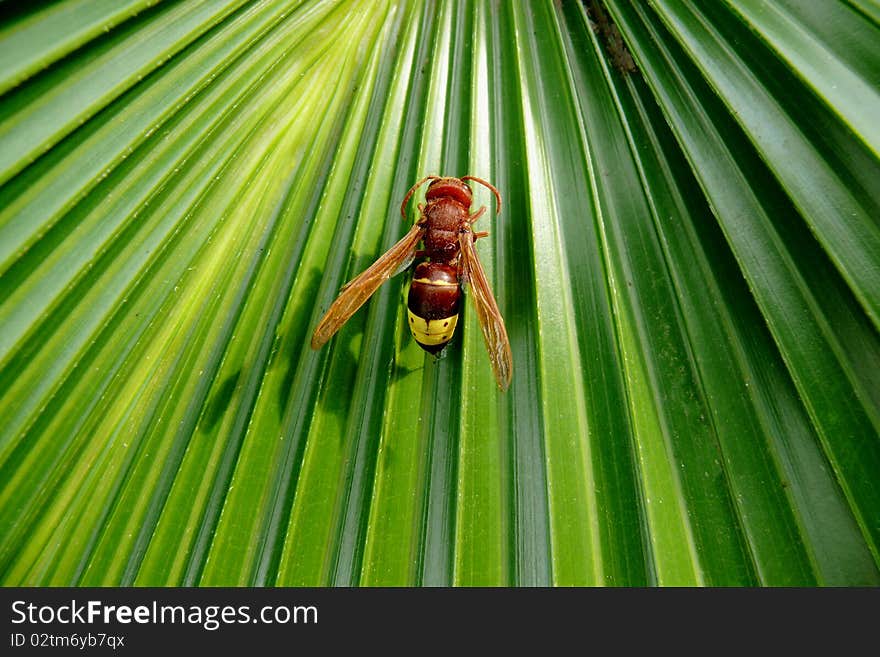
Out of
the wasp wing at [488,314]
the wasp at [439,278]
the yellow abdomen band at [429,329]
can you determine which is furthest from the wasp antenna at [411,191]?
the yellow abdomen band at [429,329]

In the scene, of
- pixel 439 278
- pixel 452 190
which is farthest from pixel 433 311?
pixel 452 190

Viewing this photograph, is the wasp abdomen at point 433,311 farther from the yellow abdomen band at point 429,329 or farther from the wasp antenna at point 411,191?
the wasp antenna at point 411,191

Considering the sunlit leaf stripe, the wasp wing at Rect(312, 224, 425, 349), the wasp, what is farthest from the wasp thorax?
the wasp wing at Rect(312, 224, 425, 349)

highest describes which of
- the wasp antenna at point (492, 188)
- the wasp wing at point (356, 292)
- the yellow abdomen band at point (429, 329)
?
the wasp antenna at point (492, 188)

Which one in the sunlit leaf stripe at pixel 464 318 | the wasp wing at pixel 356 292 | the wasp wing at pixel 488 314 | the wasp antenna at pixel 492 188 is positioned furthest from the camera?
the wasp antenna at pixel 492 188

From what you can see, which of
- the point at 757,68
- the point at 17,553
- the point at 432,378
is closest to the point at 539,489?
the point at 432,378

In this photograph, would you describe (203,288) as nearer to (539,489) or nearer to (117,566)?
(117,566)

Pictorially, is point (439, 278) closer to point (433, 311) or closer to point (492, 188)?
point (433, 311)
